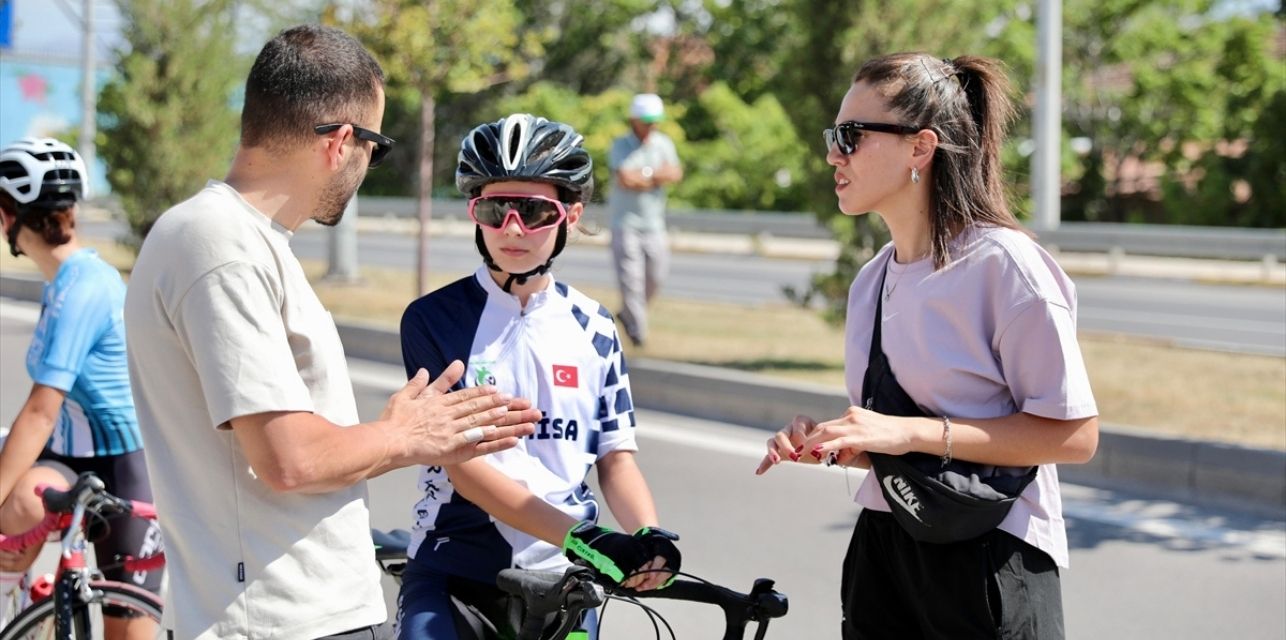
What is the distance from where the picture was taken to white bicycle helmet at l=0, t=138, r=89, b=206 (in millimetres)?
3768

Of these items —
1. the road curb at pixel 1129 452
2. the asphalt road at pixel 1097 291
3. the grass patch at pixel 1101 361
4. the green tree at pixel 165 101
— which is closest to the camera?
the road curb at pixel 1129 452

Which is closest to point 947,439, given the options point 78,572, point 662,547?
point 662,547

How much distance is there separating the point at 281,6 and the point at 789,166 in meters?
16.8

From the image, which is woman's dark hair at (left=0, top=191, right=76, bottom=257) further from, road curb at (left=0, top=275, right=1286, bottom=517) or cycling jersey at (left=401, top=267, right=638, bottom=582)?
road curb at (left=0, top=275, right=1286, bottom=517)

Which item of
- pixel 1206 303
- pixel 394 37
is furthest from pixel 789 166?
pixel 394 37

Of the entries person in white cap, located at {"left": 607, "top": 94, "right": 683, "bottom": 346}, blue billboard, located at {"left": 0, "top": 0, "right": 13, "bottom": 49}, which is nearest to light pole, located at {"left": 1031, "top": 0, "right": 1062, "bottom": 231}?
person in white cap, located at {"left": 607, "top": 94, "right": 683, "bottom": 346}

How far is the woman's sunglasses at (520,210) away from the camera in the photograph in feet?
10.4

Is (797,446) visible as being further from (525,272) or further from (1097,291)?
(1097,291)

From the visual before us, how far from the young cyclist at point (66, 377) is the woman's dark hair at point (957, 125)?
6.74ft

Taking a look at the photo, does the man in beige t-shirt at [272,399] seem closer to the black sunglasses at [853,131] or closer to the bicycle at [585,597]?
the bicycle at [585,597]

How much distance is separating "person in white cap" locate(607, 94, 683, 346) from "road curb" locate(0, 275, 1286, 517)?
2.09 meters

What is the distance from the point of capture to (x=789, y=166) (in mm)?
34031

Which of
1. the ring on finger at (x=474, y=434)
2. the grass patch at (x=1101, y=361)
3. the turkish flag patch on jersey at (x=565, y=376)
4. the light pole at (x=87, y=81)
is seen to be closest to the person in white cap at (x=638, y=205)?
the grass patch at (x=1101, y=361)

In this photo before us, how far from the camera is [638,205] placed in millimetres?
12328
